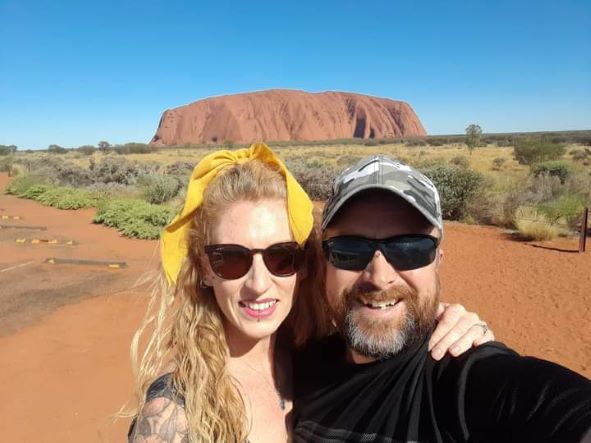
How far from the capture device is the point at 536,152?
26.4 metres

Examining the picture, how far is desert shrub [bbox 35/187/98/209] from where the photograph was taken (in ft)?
49.7

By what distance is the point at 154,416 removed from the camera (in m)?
1.43

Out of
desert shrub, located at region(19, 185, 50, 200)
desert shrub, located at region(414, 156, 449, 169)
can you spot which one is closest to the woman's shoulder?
desert shrub, located at region(414, 156, 449, 169)

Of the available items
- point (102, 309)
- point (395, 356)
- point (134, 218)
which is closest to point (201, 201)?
point (395, 356)

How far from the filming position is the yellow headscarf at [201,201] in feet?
5.76

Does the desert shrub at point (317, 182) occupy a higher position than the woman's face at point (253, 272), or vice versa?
the woman's face at point (253, 272)

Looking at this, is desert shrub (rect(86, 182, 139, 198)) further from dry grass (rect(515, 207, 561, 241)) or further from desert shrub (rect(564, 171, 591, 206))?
desert shrub (rect(564, 171, 591, 206))

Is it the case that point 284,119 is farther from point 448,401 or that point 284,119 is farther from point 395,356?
point 448,401

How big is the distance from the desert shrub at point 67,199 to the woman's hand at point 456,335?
1553 cm

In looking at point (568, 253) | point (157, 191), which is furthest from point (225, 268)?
point (157, 191)

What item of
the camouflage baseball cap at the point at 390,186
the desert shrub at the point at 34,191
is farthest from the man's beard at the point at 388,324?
the desert shrub at the point at 34,191

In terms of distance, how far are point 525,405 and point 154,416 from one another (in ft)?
3.56

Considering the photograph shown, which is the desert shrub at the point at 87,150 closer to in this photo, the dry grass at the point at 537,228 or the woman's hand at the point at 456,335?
the dry grass at the point at 537,228

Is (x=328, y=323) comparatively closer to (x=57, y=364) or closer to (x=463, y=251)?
(x=57, y=364)
